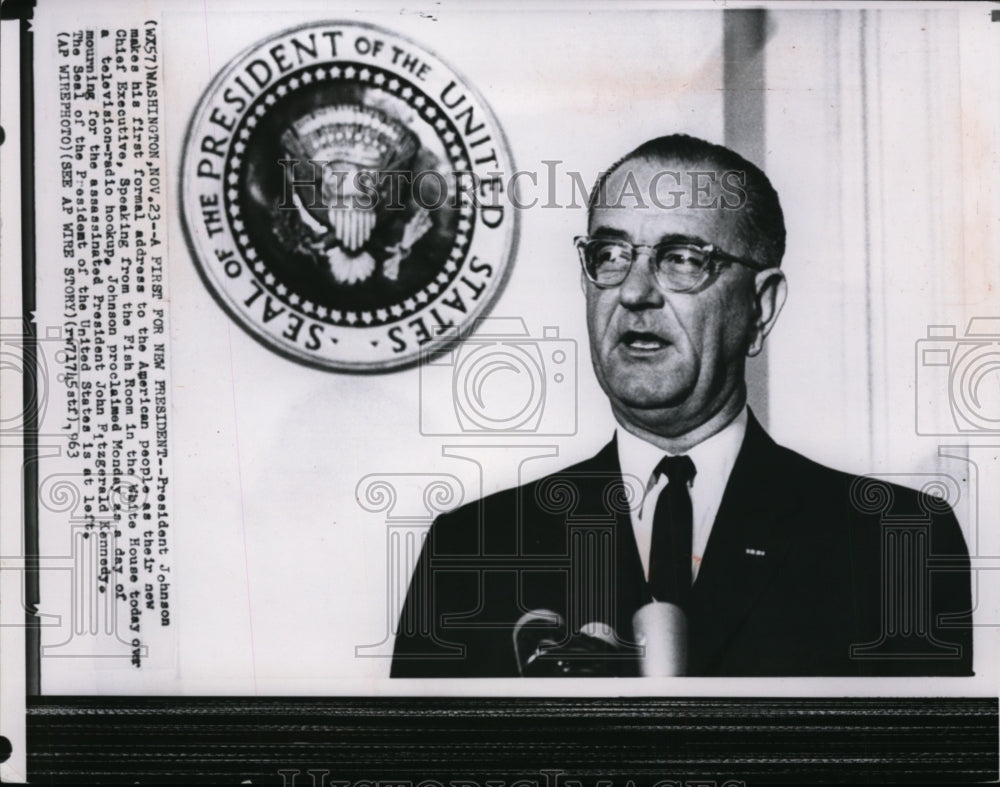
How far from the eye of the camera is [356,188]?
1675 mm

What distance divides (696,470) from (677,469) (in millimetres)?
33

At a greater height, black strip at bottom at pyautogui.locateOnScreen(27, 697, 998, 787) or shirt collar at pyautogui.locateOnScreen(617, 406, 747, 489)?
Answer: shirt collar at pyautogui.locateOnScreen(617, 406, 747, 489)

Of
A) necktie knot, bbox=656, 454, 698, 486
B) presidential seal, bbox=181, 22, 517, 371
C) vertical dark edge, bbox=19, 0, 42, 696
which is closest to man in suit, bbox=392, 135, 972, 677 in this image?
necktie knot, bbox=656, 454, 698, 486

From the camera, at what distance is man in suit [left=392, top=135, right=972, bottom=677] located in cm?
168

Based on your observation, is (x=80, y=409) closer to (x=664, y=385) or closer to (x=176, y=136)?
(x=176, y=136)

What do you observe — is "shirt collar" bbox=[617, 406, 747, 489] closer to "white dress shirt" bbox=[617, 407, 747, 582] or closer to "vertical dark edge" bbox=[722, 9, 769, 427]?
"white dress shirt" bbox=[617, 407, 747, 582]

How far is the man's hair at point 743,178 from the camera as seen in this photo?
1.68 metres

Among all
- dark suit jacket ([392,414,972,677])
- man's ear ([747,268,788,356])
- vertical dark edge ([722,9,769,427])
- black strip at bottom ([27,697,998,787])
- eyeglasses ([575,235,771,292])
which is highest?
vertical dark edge ([722,9,769,427])

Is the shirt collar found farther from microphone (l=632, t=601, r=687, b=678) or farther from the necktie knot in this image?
microphone (l=632, t=601, r=687, b=678)

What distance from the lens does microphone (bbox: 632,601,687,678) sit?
1683 millimetres

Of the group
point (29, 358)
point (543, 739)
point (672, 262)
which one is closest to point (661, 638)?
point (543, 739)

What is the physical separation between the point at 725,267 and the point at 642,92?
33 cm

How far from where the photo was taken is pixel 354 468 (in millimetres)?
1688

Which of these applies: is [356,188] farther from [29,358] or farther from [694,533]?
[694,533]
